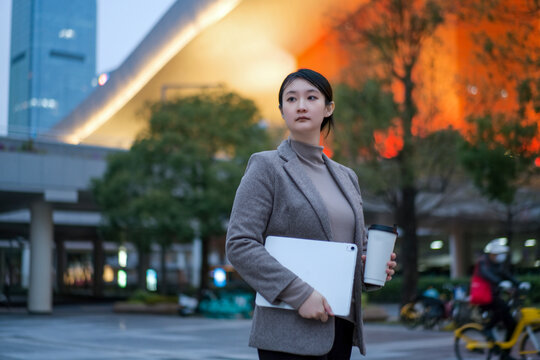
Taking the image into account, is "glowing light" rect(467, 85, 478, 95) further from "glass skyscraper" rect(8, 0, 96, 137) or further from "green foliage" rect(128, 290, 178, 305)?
"glass skyscraper" rect(8, 0, 96, 137)

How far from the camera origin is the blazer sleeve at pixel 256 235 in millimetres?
2324

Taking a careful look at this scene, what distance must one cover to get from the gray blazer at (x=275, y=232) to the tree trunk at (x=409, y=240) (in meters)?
16.8

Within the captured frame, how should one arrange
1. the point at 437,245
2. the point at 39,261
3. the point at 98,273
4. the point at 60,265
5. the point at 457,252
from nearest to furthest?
the point at 39,261 < the point at 457,252 < the point at 98,273 < the point at 60,265 < the point at 437,245

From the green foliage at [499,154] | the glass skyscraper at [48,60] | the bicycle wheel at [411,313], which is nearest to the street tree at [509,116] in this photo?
the green foliage at [499,154]

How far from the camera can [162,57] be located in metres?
42.3

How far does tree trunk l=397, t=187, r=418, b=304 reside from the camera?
19.2 meters

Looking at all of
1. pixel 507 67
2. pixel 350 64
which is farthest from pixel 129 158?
pixel 507 67

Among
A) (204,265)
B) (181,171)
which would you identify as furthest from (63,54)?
(204,265)

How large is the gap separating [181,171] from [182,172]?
0.05 meters

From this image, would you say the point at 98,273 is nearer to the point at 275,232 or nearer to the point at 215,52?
the point at 215,52

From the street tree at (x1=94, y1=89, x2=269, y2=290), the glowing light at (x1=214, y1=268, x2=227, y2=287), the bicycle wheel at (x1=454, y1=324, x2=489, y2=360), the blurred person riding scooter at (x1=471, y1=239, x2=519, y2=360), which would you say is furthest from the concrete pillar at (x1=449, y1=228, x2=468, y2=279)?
the blurred person riding scooter at (x1=471, y1=239, x2=519, y2=360)

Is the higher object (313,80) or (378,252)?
(313,80)

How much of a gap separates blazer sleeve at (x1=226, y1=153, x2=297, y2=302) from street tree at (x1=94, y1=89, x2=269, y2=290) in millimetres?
19856

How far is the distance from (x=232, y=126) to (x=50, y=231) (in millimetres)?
7600
